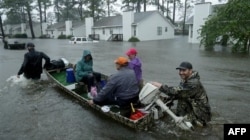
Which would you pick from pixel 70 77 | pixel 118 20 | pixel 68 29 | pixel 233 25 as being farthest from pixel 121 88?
pixel 68 29

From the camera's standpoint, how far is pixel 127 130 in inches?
222

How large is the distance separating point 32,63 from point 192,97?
729 cm

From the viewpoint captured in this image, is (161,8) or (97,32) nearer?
(97,32)

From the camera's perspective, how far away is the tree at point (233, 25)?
19188 mm

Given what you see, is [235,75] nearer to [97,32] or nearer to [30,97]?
[30,97]

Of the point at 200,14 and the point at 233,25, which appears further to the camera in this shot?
the point at 200,14

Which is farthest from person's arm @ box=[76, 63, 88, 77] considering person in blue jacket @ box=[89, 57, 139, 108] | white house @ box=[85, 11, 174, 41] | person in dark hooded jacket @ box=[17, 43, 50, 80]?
white house @ box=[85, 11, 174, 41]

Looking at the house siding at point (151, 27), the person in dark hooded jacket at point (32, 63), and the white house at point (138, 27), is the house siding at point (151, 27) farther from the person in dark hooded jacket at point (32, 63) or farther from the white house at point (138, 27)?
the person in dark hooded jacket at point (32, 63)

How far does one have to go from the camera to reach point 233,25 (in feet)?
64.1

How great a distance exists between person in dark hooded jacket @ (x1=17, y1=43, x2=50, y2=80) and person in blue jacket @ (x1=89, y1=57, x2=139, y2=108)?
5.16 m

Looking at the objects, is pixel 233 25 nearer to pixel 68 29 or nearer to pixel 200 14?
pixel 200 14

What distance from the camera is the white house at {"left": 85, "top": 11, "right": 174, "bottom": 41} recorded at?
42.0 meters

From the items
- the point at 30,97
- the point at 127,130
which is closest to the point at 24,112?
the point at 30,97

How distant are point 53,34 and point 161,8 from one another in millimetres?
29532
